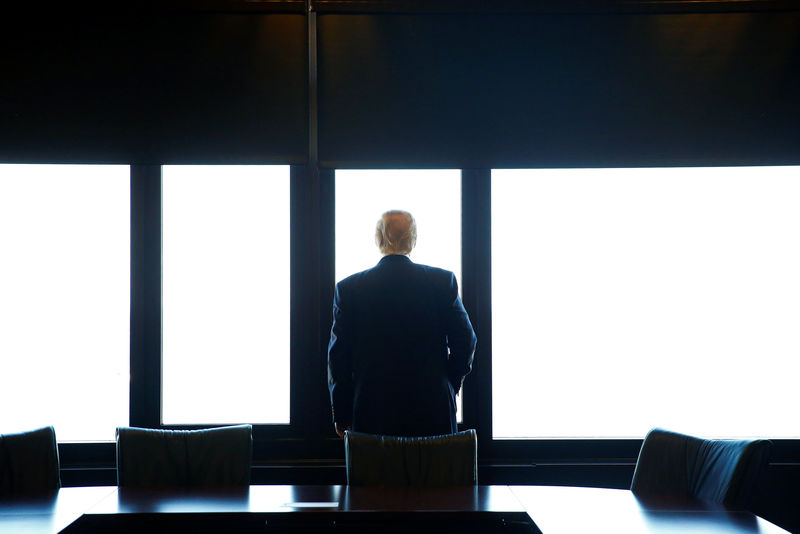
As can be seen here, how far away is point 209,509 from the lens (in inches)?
79.0

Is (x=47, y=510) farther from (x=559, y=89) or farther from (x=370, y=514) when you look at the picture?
(x=559, y=89)

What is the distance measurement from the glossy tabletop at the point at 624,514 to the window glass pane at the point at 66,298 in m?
2.23

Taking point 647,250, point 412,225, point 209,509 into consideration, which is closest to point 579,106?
point 647,250

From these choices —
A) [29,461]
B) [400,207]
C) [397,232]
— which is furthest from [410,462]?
[400,207]

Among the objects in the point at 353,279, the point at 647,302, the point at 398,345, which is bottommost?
the point at 398,345

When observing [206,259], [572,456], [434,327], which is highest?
[206,259]

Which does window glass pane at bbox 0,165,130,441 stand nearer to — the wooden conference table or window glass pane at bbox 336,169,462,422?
window glass pane at bbox 336,169,462,422

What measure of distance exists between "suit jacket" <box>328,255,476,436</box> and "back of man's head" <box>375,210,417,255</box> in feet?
0.18

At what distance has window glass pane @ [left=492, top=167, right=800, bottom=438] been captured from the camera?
11.4 feet

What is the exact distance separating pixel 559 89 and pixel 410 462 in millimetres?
1993

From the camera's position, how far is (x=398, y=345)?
277cm

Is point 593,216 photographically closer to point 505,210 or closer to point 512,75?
point 505,210

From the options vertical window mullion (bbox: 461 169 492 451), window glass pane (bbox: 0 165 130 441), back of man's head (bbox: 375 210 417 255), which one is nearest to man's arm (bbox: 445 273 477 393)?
back of man's head (bbox: 375 210 417 255)

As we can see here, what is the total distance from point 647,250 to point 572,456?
1098 millimetres
